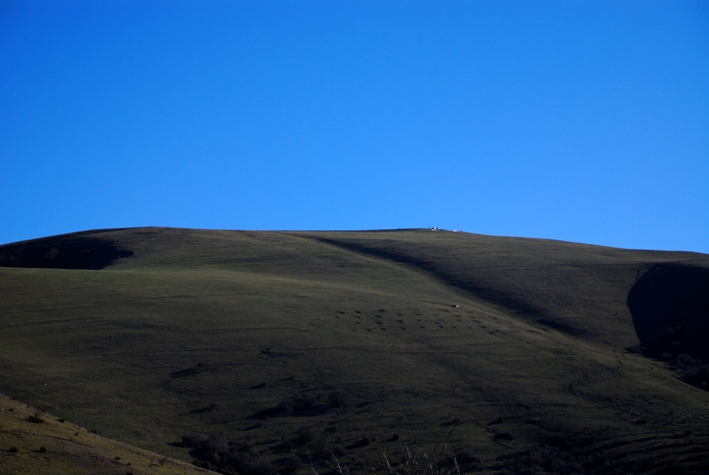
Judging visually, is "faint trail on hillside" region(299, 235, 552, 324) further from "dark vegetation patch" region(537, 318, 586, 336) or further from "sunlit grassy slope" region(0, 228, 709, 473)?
"dark vegetation patch" region(537, 318, 586, 336)

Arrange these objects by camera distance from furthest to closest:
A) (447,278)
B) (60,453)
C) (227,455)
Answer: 1. (447,278)
2. (227,455)
3. (60,453)

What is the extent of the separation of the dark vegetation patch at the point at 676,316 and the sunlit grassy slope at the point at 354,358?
1.17 meters

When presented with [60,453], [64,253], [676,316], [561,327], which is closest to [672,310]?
[676,316]

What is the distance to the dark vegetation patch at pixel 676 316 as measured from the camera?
43000 mm

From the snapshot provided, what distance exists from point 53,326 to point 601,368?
33.1 meters

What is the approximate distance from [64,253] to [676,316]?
58.6 meters

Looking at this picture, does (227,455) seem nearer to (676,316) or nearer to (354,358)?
(354,358)

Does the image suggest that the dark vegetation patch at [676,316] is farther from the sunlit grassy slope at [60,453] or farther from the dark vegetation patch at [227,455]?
the sunlit grassy slope at [60,453]

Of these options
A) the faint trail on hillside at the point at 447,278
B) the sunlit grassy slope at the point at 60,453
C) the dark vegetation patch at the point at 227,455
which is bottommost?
the dark vegetation patch at the point at 227,455

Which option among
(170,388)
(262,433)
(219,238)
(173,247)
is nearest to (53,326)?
(170,388)

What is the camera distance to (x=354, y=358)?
3762cm

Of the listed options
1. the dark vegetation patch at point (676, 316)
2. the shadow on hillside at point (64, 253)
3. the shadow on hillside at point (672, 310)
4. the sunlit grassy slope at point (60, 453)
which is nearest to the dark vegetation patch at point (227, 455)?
the sunlit grassy slope at point (60, 453)

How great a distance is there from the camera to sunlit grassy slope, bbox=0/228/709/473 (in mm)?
30109

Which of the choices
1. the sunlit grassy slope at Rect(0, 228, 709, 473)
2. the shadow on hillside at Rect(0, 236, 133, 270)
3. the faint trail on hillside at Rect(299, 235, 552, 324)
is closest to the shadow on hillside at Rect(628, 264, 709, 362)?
the sunlit grassy slope at Rect(0, 228, 709, 473)
